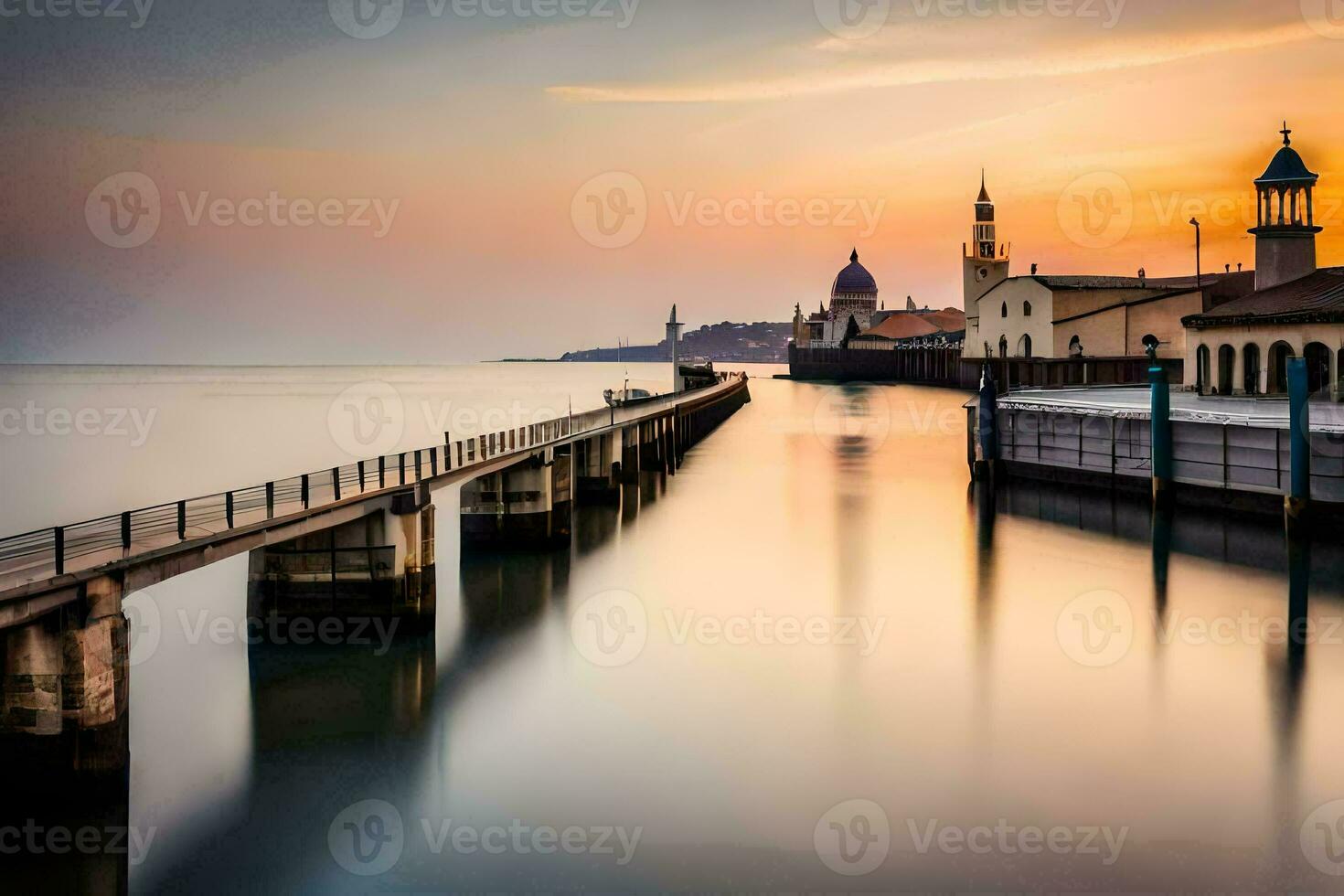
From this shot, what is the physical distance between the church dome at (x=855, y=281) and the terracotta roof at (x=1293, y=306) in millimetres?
151221

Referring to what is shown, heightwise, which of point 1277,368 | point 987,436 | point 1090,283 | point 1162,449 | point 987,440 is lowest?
point 987,440

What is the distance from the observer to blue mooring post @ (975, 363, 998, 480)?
4166 cm

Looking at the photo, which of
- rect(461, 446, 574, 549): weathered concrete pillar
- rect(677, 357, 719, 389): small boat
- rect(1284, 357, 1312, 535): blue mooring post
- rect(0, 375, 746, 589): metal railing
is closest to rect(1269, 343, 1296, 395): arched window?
rect(1284, 357, 1312, 535): blue mooring post

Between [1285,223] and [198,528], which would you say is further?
[1285,223]

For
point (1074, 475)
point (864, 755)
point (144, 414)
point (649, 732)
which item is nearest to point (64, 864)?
point (649, 732)

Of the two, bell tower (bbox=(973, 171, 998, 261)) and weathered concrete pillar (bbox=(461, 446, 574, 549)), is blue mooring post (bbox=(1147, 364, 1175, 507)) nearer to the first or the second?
weathered concrete pillar (bbox=(461, 446, 574, 549))

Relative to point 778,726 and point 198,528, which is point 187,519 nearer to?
point 198,528

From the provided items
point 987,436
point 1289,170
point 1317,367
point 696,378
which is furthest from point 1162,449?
point 696,378

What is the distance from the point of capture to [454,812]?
46.1 feet

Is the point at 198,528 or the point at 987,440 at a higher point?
the point at 198,528

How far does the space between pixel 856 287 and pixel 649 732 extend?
184 m

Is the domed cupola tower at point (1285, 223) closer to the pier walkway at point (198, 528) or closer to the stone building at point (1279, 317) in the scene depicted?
the stone building at point (1279, 317)

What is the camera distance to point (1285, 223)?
50125mm

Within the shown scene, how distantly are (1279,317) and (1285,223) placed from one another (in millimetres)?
13766
